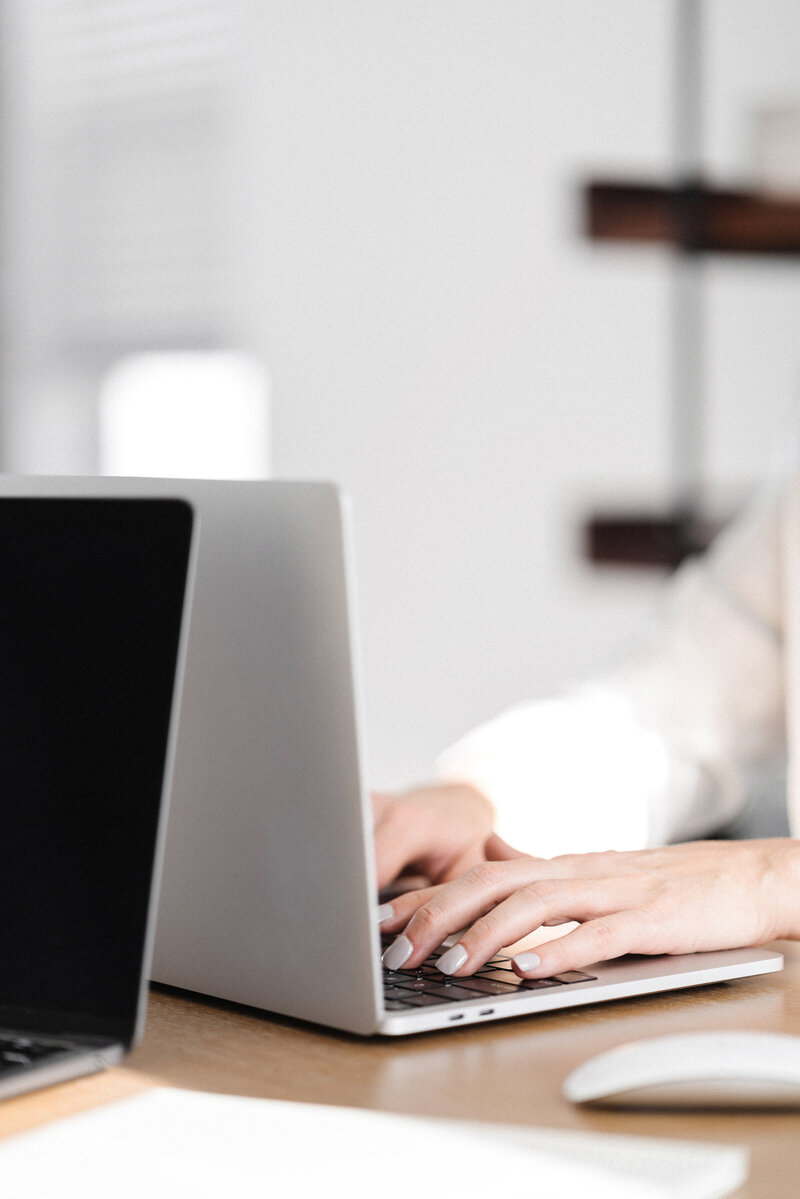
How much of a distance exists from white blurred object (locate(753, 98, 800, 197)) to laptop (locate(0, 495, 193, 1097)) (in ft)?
7.54

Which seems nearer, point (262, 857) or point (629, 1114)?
point (629, 1114)

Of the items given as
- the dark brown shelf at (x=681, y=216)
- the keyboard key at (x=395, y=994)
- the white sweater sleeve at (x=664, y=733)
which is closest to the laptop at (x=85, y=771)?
the keyboard key at (x=395, y=994)

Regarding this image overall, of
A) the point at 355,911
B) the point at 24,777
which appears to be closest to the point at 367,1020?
the point at 355,911

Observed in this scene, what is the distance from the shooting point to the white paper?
1.74ft

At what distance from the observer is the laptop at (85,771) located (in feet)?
2.10

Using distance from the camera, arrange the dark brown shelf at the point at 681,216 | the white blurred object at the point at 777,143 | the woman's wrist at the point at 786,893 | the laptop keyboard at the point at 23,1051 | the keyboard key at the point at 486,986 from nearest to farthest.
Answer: the laptop keyboard at the point at 23,1051, the keyboard key at the point at 486,986, the woman's wrist at the point at 786,893, the dark brown shelf at the point at 681,216, the white blurred object at the point at 777,143

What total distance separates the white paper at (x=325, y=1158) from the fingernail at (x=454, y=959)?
157 mm

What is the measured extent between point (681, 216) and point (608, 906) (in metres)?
1.96

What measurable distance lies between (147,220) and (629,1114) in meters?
3.13

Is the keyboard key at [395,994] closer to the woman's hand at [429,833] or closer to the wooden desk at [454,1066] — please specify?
the wooden desk at [454,1066]

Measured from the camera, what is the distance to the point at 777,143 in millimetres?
3207

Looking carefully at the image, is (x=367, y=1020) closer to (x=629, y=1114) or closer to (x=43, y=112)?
(x=629, y=1114)

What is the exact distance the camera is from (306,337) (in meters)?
3.49

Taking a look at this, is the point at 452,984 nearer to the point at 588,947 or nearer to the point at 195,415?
the point at 588,947
